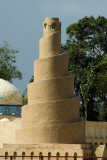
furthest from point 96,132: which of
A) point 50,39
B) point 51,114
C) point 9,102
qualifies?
point 50,39

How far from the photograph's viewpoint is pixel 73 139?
26516 mm

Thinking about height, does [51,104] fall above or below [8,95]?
below

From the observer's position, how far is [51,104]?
86.9 feet

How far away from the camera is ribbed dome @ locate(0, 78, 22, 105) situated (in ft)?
127

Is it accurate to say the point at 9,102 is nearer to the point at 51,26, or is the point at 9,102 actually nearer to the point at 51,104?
the point at 51,26

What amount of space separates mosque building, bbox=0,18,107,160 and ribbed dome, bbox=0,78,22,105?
11.5 metres

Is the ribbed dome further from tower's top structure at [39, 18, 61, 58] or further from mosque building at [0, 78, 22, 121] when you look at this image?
tower's top structure at [39, 18, 61, 58]

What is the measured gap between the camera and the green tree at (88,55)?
49.1m

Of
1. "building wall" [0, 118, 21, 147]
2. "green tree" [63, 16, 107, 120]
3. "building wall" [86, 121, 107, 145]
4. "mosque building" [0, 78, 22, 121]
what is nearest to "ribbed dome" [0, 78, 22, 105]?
"mosque building" [0, 78, 22, 121]

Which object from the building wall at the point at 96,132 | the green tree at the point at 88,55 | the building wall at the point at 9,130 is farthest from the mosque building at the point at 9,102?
the green tree at the point at 88,55

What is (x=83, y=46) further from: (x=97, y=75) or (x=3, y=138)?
(x=3, y=138)

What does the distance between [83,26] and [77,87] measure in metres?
6.28

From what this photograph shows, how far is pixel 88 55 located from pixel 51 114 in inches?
999

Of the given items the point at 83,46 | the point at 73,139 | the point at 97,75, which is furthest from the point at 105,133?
the point at 73,139
